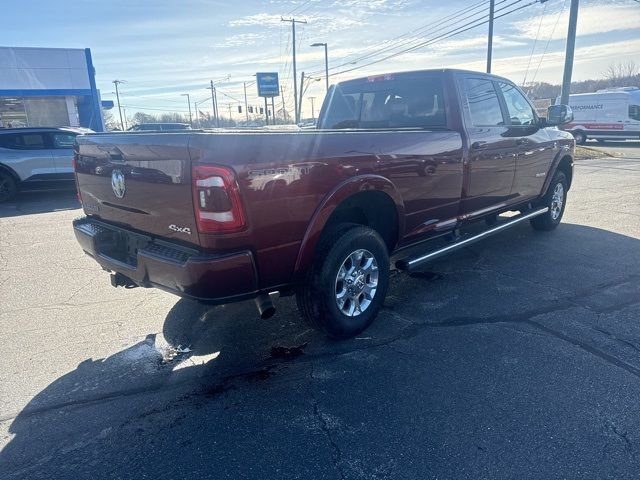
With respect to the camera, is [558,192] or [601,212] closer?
[558,192]

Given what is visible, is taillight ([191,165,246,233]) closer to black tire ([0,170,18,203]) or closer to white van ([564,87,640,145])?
black tire ([0,170,18,203])

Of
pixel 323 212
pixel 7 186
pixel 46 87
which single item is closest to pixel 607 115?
pixel 7 186

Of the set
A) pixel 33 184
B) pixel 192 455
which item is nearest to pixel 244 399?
pixel 192 455

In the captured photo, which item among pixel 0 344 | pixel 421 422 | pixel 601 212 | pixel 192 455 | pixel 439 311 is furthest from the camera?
pixel 601 212

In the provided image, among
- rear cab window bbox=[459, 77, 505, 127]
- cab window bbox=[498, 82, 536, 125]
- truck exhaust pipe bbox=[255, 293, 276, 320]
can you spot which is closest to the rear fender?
truck exhaust pipe bbox=[255, 293, 276, 320]

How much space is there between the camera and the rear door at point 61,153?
33.5ft

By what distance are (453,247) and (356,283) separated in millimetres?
1397

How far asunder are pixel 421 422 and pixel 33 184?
10.3 meters

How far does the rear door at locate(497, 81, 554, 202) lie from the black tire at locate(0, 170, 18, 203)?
9.81 m

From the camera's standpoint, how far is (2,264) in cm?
587

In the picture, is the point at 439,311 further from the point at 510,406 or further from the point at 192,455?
the point at 192,455

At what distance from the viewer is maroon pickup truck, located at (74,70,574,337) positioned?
277cm

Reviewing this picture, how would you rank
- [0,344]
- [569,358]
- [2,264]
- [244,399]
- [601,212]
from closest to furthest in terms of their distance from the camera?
[244,399] → [569,358] → [0,344] → [2,264] → [601,212]

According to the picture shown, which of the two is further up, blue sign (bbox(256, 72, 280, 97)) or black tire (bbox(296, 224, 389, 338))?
blue sign (bbox(256, 72, 280, 97))
